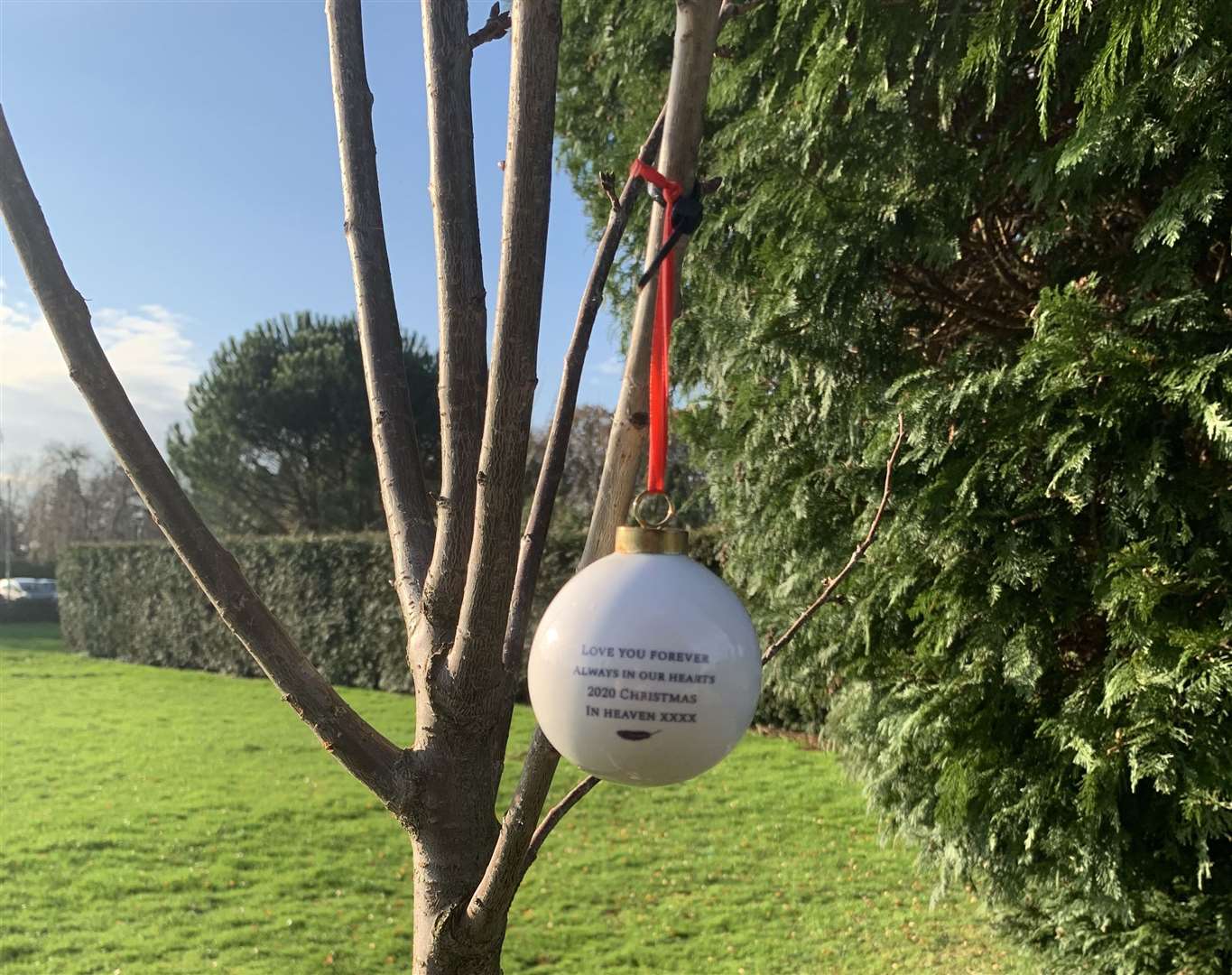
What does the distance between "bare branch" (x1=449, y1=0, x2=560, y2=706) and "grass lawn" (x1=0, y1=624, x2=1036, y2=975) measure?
→ 121 inches

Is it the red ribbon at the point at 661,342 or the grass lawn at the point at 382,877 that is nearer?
the red ribbon at the point at 661,342

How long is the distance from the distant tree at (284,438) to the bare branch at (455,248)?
16826 millimetres

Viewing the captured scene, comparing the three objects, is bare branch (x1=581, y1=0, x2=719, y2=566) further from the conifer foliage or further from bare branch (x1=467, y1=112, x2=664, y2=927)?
the conifer foliage

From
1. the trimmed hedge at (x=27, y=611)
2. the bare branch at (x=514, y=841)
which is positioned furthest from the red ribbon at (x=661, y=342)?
the trimmed hedge at (x=27, y=611)

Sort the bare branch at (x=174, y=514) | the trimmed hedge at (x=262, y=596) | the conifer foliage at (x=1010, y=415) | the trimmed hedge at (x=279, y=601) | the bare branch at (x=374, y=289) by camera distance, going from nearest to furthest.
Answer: the bare branch at (x=174, y=514)
the bare branch at (x=374, y=289)
the conifer foliage at (x=1010, y=415)
the trimmed hedge at (x=279, y=601)
the trimmed hedge at (x=262, y=596)

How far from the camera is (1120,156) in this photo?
2324 millimetres

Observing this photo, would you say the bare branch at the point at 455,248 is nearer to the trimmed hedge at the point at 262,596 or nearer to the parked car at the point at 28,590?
the trimmed hedge at the point at 262,596

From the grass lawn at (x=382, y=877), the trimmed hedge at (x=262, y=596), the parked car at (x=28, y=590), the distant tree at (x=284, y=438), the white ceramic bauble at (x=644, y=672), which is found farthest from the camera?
the parked car at (x=28, y=590)

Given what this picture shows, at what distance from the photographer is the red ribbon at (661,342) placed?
107 centimetres

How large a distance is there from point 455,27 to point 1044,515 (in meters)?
2.14

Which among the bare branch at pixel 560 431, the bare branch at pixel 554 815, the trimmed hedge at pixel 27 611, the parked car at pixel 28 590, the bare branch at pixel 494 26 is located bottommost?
the trimmed hedge at pixel 27 611

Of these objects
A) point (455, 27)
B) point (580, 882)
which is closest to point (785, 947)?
point (580, 882)

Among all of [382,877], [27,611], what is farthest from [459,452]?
[27,611]

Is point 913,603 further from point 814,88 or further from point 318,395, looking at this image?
point 318,395
